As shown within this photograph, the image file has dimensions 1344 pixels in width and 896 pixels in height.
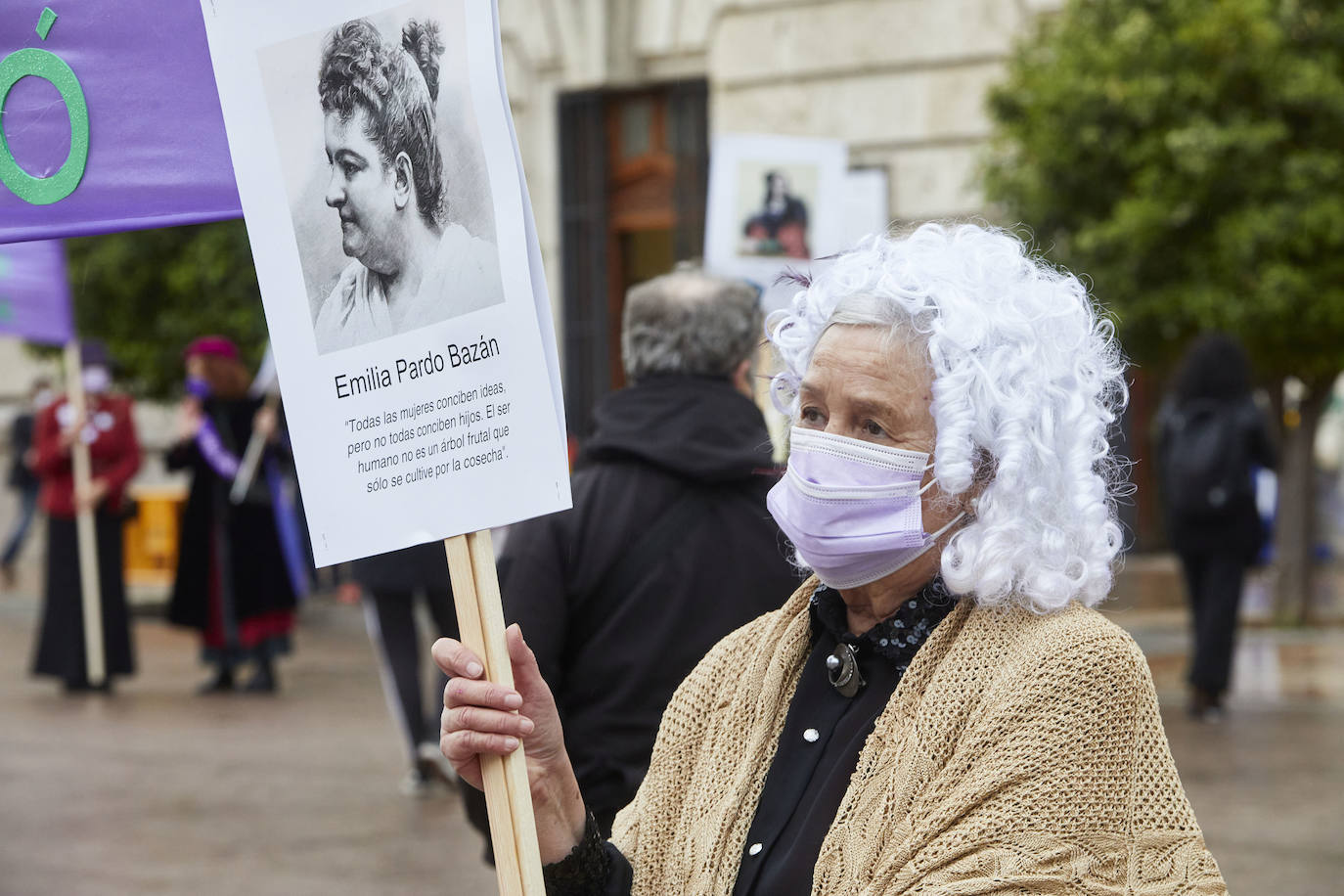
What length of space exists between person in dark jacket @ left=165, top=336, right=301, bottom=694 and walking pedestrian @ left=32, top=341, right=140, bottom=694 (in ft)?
1.83

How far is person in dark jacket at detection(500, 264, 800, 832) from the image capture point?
368cm

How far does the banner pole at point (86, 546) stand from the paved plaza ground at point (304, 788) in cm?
29

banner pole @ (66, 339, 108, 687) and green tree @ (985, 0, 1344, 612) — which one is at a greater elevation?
green tree @ (985, 0, 1344, 612)

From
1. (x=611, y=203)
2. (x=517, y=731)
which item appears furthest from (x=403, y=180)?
(x=611, y=203)

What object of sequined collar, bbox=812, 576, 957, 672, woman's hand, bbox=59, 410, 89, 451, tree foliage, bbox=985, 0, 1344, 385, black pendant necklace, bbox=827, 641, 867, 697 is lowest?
woman's hand, bbox=59, 410, 89, 451

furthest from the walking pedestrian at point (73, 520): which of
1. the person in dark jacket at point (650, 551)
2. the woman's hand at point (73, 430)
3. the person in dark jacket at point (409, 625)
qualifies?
the person in dark jacket at point (650, 551)

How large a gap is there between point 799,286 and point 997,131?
11.3 m

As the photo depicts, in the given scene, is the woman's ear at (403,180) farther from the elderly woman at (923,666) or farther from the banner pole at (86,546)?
the banner pole at (86,546)

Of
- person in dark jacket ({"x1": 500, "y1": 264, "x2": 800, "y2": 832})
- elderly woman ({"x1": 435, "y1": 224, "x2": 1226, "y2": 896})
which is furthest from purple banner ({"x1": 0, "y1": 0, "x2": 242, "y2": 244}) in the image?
person in dark jacket ({"x1": 500, "y1": 264, "x2": 800, "y2": 832})

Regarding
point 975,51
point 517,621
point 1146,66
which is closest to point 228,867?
point 517,621

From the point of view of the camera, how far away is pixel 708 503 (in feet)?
12.7

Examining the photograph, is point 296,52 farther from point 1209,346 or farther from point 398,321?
point 1209,346

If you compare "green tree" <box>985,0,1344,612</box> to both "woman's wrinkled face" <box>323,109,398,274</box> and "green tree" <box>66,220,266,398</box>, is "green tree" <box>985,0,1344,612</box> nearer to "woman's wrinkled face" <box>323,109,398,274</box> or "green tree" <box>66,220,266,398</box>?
"green tree" <box>66,220,266,398</box>

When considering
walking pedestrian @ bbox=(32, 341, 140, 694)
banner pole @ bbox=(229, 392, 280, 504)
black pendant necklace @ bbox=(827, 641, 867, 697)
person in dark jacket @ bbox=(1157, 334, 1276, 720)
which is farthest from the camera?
walking pedestrian @ bbox=(32, 341, 140, 694)
